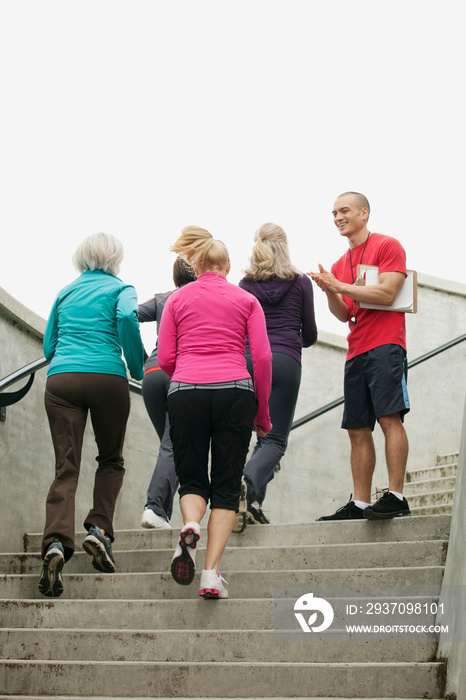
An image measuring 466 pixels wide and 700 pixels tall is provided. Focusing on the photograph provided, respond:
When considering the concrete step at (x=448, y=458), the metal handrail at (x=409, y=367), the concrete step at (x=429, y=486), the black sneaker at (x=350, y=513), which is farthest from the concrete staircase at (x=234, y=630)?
the concrete step at (x=448, y=458)

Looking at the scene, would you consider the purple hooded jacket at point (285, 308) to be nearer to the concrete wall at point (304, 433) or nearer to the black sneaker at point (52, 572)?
the black sneaker at point (52, 572)

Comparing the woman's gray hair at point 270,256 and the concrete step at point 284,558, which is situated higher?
the woman's gray hair at point 270,256

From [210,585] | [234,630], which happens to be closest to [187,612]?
[210,585]

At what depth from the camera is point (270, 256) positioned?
4574 millimetres

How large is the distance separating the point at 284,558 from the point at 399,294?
146 cm

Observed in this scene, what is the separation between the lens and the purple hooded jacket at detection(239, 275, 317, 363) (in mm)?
4492

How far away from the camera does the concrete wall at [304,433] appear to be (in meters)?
5.21

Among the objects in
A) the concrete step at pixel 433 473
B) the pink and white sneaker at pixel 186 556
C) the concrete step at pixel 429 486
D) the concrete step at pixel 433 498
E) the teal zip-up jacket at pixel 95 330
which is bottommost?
the pink and white sneaker at pixel 186 556

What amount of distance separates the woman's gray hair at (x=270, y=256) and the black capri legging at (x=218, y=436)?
1.32m

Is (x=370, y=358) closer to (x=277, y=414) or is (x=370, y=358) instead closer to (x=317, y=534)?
(x=277, y=414)

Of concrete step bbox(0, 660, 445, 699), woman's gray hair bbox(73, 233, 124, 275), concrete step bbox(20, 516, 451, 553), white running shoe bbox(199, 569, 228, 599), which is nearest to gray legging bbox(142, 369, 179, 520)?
concrete step bbox(20, 516, 451, 553)

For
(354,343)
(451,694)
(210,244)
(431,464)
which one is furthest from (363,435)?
(431,464)

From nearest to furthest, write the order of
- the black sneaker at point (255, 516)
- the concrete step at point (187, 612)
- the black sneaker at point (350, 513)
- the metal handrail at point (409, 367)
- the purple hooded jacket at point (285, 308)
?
the concrete step at point (187, 612)
the black sneaker at point (350, 513)
the black sneaker at point (255, 516)
the purple hooded jacket at point (285, 308)
the metal handrail at point (409, 367)

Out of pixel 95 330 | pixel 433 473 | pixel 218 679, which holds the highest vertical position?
pixel 95 330
